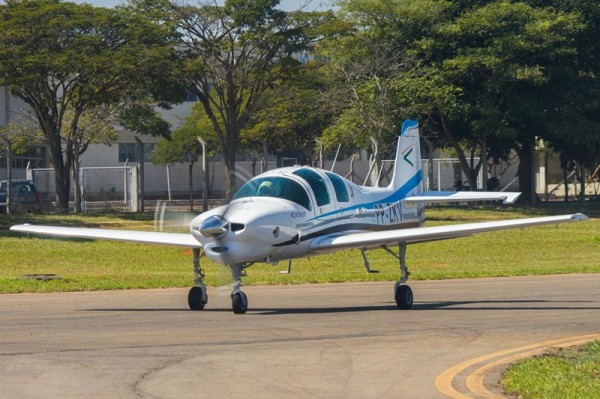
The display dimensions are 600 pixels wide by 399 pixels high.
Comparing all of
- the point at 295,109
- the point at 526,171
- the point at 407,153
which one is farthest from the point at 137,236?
the point at 526,171

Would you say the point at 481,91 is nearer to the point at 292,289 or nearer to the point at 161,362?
the point at 292,289

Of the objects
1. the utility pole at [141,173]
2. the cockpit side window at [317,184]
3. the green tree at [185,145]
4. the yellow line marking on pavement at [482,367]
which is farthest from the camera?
the green tree at [185,145]

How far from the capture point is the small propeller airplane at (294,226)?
18047 millimetres

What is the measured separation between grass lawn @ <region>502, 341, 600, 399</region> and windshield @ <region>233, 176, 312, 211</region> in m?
6.65

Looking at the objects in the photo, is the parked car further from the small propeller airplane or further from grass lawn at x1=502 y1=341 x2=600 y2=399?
grass lawn at x1=502 y1=341 x2=600 y2=399

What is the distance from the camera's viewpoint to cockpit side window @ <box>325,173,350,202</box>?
2019 centimetres

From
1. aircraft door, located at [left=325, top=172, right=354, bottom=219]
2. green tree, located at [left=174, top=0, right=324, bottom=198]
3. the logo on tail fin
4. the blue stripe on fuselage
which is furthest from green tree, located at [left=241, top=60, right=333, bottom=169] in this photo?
aircraft door, located at [left=325, top=172, right=354, bottom=219]

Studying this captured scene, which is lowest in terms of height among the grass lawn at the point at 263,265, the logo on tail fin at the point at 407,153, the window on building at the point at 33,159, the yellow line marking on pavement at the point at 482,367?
the grass lawn at the point at 263,265

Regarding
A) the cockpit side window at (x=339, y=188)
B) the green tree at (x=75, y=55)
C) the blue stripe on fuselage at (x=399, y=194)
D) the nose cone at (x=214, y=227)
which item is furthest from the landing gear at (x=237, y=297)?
the green tree at (x=75, y=55)

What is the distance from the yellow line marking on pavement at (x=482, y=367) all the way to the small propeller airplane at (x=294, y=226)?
370 cm

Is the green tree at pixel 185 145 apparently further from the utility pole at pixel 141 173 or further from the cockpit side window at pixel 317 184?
the cockpit side window at pixel 317 184

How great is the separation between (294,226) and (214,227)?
1649 mm

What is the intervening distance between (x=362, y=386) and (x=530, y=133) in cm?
4548

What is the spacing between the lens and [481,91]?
52.9m
